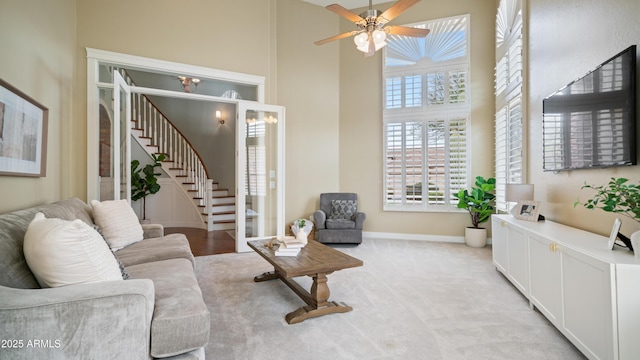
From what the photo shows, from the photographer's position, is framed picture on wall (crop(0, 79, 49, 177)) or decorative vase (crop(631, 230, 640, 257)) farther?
framed picture on wall (crop(0, 79, 49, 177))

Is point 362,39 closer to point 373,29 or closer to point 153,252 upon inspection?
point 373,29

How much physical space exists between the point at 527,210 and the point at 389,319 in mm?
1924

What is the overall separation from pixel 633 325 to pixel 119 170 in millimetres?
4587

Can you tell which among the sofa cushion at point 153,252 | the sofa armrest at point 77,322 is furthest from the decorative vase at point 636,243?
the sofa cushion at point 153,252

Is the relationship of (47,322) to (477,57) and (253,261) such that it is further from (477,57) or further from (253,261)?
(477,57)

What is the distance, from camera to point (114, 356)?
4.13ft

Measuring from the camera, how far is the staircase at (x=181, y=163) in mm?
6793

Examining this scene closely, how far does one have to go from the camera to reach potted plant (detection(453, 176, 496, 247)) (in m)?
4.75

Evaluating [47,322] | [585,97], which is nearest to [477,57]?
[585,97]

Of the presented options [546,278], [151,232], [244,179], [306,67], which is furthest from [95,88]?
[546,278]

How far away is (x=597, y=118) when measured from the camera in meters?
2.29

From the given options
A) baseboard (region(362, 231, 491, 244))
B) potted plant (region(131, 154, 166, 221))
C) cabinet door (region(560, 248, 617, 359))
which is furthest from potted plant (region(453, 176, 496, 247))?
potted plant (region(131, 154, 166, 221))

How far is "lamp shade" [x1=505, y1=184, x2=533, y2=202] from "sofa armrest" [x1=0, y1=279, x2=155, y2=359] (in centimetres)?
362

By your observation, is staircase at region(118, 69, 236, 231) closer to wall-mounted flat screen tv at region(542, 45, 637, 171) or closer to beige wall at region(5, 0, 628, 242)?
beige wall at region(5, 0, 628, 242)
